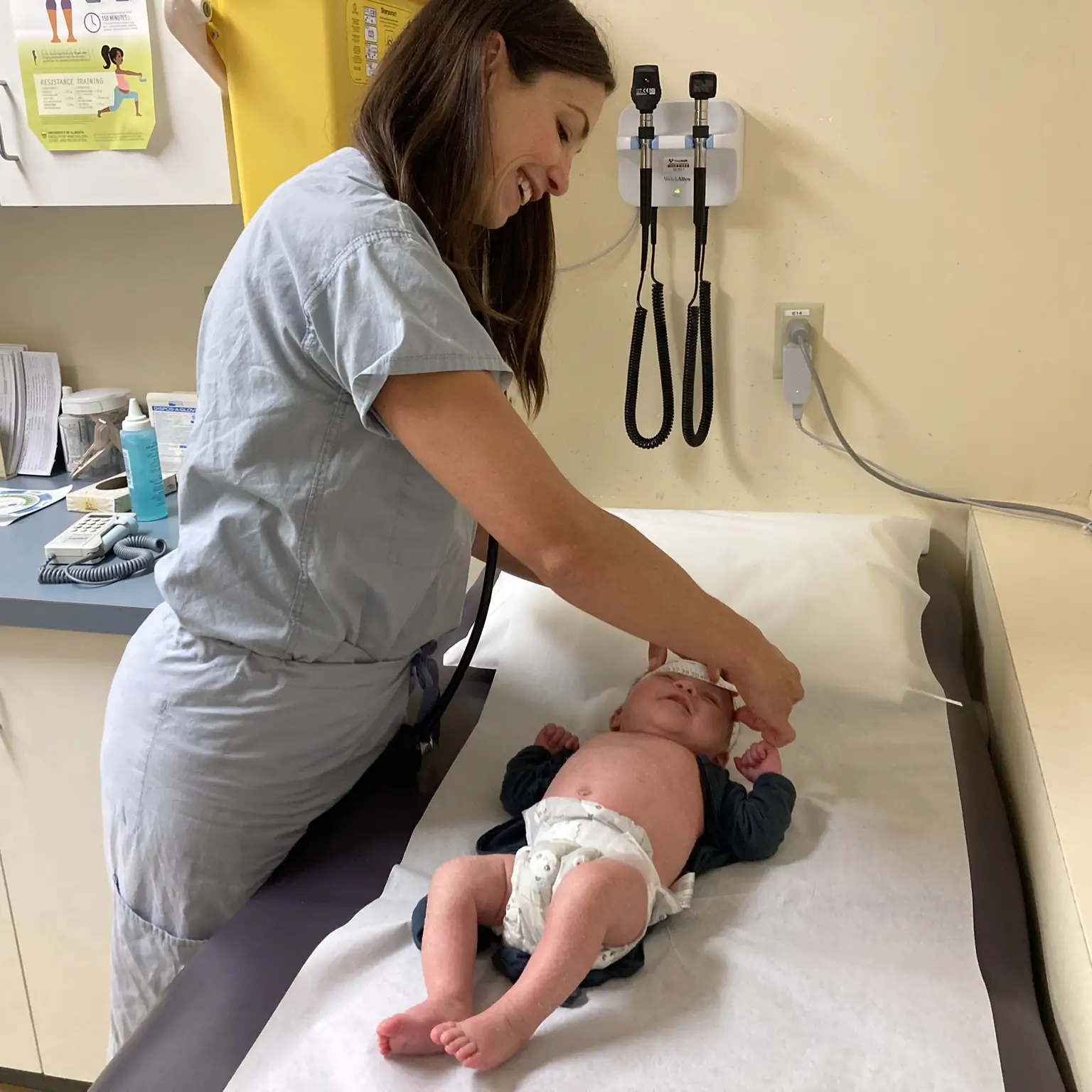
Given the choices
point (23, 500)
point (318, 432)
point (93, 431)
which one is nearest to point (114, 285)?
point (93, 431)

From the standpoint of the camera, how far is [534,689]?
55.7 inches

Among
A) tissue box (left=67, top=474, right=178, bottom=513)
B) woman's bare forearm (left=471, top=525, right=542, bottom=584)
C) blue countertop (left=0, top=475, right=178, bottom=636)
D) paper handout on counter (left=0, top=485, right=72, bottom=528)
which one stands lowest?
blue countertop (left=0, top=475, right=178, bottom=636)

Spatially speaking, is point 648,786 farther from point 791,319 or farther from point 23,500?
point 23,500

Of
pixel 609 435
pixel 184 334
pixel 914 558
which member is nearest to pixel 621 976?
pixel 914 558

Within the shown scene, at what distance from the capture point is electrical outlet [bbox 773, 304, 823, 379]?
173cm

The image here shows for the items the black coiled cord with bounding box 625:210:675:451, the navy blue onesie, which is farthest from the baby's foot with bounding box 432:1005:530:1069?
the black coiled cord with bounding box 625:210:675:451

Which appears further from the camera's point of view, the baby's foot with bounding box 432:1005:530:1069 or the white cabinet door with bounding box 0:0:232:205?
the white cabinet door with bounding box 0:0:232:205

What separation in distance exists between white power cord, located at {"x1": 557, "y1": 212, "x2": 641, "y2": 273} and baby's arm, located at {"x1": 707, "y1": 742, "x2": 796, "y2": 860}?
0.96 m

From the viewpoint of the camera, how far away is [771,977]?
2.97 ft

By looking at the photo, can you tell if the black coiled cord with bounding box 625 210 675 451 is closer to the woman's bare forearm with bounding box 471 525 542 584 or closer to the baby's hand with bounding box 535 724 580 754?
the woman's bare forearm with bounding box 471 525 542 584

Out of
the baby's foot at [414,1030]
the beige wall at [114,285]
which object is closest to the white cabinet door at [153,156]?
the beige wall at [114,285]

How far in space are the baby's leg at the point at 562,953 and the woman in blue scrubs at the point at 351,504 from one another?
235 millimetres

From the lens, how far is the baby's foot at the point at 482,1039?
2.59ft

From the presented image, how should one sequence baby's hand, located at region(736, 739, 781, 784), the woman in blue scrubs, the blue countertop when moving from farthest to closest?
the blue countertop
baby's hand, located at region(736, 739, 781, 784)
the woman in blue scrubs
